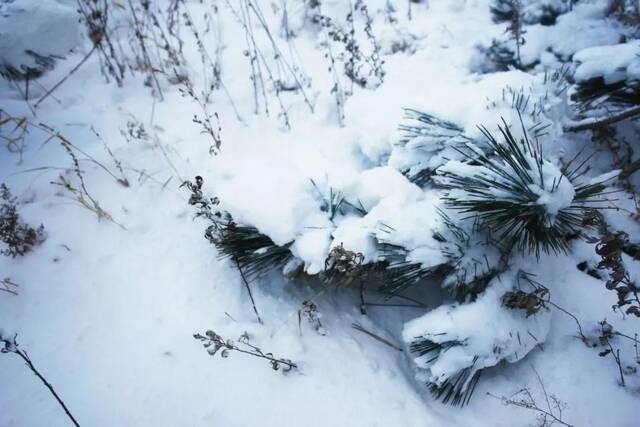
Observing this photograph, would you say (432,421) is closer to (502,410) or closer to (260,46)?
(502,410)

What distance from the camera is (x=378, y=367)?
5.68 feet

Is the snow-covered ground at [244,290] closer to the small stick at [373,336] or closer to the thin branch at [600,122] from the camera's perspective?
the small stick at [373,336]

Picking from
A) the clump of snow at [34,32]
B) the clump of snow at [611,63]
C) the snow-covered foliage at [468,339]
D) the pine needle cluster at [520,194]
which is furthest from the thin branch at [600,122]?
the clump of snow at [34,32]

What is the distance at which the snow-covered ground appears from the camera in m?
1.60

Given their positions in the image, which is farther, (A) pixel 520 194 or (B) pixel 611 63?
(B) pixel 611 63

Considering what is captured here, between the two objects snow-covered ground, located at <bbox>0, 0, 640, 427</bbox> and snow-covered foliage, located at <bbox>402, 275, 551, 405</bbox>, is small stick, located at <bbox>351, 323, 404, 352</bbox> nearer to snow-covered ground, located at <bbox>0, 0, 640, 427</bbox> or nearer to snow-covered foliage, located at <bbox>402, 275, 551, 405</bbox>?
snow-covered ground, located at <bbox>0, 0, 640, 427</bbox>

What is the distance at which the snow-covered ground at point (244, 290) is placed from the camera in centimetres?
160

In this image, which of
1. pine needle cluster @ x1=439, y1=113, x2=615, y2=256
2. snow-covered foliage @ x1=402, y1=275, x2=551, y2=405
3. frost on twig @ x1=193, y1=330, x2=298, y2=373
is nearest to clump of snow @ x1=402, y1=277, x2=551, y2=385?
snow-covered foliage @ x1=402, y1=275, x2=551, y2=405

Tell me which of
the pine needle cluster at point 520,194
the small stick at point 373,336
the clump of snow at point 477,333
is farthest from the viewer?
the small stick at point 373,336

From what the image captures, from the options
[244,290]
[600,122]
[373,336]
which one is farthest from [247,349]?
[600,122]

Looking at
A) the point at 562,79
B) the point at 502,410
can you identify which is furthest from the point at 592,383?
the point at 562,79

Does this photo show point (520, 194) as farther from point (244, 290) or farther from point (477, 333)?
point (244, 290)

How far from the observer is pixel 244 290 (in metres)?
1.91

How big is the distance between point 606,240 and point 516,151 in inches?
18.6
